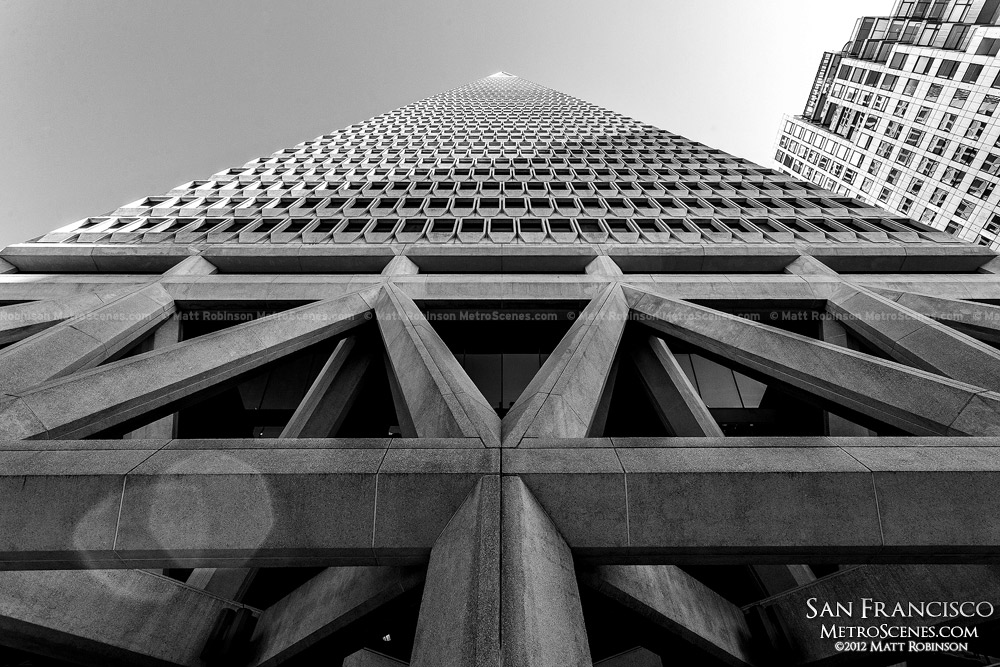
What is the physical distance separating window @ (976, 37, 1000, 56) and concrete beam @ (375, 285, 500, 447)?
A: 6481 cm

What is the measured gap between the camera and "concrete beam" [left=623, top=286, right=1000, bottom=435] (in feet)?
19.9

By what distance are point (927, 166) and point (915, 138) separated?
12.7ft

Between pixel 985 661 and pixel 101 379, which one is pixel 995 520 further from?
pixel 101 379

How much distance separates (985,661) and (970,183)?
61295 mm

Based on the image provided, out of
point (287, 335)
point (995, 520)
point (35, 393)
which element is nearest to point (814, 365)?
point (995, 520)

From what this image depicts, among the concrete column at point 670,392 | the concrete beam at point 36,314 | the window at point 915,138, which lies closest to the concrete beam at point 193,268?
the concrete beam at point 36,314

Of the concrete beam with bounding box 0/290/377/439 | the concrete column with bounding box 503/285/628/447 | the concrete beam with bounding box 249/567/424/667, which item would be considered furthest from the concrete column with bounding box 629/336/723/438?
the concrete beam with bounding box 0/290/377/439

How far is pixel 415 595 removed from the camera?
5.38 meters

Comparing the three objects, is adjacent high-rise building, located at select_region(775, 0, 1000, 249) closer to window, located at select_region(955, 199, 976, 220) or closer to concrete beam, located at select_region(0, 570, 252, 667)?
window, located at select_region(955, 199, 976, 220)

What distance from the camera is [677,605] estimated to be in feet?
17.7

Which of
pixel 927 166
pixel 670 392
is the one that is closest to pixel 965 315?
pixel 670 392

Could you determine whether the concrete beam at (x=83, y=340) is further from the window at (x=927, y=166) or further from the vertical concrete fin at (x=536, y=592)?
the window at (x=927, y=166)

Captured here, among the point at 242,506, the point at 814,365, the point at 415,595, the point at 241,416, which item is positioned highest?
the point at 814,365

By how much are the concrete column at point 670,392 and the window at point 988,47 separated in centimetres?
6026
